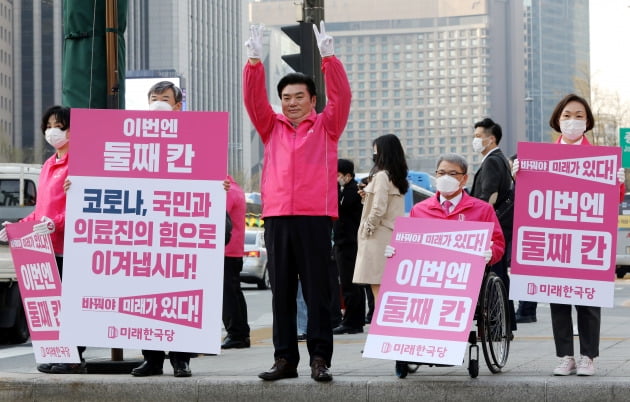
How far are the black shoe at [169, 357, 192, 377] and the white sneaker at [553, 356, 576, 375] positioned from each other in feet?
7.82

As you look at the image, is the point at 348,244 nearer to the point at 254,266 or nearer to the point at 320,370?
the point at 320,370

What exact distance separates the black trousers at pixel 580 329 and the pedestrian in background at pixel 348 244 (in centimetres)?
474

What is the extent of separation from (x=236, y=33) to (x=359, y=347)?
15090 cm

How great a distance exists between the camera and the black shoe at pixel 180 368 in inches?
321

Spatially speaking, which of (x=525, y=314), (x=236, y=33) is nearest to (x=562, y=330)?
(x=525, y=314)

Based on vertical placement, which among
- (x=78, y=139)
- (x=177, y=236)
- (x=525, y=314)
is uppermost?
(x=78, y=139)

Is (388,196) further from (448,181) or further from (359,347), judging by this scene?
(448,181)

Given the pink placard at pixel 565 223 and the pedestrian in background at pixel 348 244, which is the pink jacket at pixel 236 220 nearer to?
the pedestrian in background at pixel 348 244

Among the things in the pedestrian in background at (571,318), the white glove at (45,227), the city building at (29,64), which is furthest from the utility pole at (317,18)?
the city building at (29,64)

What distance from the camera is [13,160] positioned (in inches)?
3548

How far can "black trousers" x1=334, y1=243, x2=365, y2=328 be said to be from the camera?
1311cm

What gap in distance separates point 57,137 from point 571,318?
375cm

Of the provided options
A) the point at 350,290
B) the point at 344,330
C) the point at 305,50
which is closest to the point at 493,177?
the point at 350,290

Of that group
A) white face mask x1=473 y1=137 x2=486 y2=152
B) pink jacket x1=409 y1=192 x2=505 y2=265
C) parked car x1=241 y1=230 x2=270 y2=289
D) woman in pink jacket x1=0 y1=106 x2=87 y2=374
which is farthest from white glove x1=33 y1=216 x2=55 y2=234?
parked car x1=241 y1=230 x2=270 y2=289
